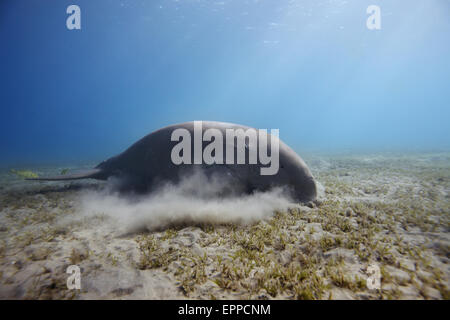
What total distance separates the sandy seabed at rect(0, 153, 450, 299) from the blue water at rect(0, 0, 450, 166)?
26349mm

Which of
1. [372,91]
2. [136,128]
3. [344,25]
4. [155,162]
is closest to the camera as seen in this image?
[155,162]

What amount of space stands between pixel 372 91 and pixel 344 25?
136 meters

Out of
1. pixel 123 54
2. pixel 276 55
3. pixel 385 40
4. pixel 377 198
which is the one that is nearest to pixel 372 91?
pixel 385 40

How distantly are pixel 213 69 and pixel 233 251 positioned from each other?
3397 inches

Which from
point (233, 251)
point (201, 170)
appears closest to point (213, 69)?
point (201, 170)

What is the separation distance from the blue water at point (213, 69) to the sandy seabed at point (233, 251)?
86.4 ft

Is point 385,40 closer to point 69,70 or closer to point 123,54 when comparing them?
point 123,54

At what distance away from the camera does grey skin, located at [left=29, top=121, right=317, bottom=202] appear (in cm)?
399

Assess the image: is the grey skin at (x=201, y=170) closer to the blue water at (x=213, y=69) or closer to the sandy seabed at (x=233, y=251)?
the sandy seabed at (x=233, y=251)

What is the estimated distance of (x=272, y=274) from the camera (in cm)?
196

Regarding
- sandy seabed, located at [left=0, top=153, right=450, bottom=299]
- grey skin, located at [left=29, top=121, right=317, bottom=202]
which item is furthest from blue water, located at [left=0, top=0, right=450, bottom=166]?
sandy seabed, located at [left=0, top=153, right=450, bottom=299]

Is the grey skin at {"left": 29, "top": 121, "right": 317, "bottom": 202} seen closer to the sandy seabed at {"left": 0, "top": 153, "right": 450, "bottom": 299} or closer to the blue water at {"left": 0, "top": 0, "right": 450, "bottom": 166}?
the sandy seabed at {"left": 0, "top": 153, "right": 450, "bottom": 299}

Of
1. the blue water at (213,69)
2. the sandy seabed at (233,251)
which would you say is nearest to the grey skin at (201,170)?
the sandy seabed at (233,251)
